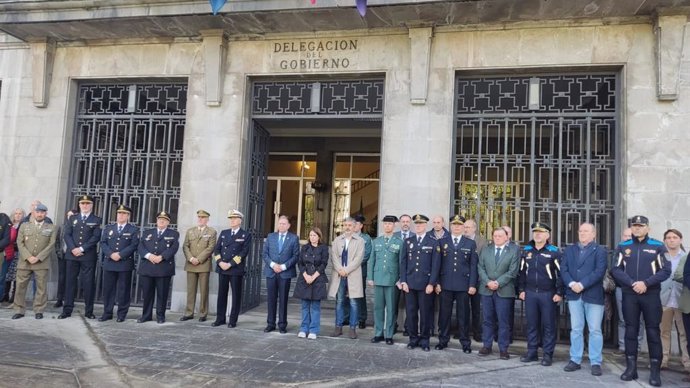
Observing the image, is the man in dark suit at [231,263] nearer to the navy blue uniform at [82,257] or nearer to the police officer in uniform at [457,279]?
the navy blue uniform at [82,257]

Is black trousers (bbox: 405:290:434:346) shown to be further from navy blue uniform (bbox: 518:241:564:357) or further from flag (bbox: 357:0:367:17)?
flag (bbox: 357:0:367:17)

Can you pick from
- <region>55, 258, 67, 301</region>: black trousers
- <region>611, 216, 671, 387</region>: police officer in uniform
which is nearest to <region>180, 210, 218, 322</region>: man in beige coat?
<region>55, 258, 67, 301</region>: black trousers

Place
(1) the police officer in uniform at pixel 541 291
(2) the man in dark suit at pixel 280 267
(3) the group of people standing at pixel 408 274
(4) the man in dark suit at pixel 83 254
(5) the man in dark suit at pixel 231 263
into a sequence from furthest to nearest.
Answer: (4) the man in dark suit at pixel 83 254 < (5) the man in dark suit at pixel 231 263 < (2) the man in dark suit at pixel 280 267 < (1) the police officer in uniform at pixel 541 291 < (3) the group of people standing at pixel 408 274

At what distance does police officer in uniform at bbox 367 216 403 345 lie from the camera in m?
7.57

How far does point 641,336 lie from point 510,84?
4455 millimetres

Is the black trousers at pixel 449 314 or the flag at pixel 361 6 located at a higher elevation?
the flag at pixel 361 6

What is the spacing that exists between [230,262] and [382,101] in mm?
3862

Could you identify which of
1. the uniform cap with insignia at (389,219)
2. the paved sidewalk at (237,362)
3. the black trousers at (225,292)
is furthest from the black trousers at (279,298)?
the uniform cap with insignia at (389,219)

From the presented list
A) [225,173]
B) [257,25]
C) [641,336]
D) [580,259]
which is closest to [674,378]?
[641,336]

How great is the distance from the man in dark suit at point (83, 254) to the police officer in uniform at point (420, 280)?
5248mm

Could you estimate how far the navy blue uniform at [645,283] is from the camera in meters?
5.98

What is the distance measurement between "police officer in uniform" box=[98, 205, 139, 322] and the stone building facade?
100 centimetres

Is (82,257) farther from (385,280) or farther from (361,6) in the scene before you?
(361,6)

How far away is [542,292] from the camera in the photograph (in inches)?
264
